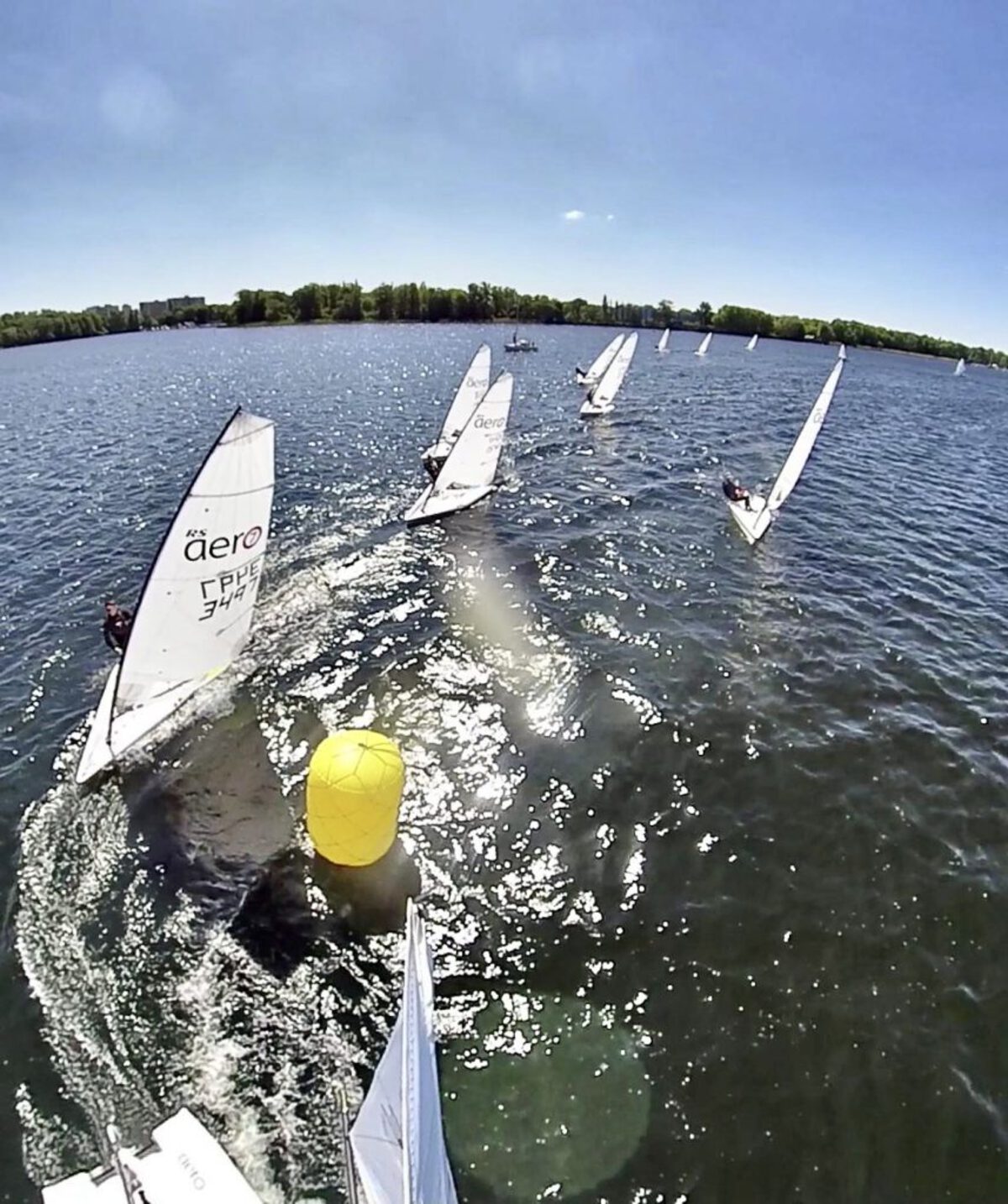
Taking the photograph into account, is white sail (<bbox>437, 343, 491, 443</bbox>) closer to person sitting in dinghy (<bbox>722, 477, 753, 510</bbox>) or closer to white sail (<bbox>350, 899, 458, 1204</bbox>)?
person sitting in dinghy (<bbox>722, 477, 753, 510</bbox>)

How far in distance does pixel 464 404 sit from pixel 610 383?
77.9 ft

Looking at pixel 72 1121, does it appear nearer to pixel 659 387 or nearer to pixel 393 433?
pixel 393 433

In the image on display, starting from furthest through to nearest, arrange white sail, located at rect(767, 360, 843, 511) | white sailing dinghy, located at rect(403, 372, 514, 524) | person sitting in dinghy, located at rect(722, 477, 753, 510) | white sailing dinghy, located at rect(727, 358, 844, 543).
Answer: person sitting in dinghy, located at rect(722, 477, 753, 510) < white sailing dinghy, located at rect(403, 372, 514, 524) < white sail, located at rect(767, 360, 843, 511) < white sailing dinghy, located at rect(727, 358, 844, 543)

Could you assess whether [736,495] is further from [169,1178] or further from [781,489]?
[169,1178]

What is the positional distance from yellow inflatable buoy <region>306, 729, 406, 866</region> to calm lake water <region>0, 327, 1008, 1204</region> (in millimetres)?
937

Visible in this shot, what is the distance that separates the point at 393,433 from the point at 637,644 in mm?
32655

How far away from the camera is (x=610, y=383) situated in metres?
55.7

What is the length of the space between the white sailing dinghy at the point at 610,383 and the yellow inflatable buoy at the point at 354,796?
152 feet

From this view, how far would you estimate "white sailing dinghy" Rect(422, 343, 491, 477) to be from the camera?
3350 cm

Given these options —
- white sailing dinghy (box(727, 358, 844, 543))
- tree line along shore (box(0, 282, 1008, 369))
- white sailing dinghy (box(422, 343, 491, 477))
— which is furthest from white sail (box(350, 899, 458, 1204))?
tree line along shore (box(0, 282, 1008, 369))

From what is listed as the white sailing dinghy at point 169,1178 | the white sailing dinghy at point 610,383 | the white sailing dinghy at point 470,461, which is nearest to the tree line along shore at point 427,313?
the white sailing dinghy at point 610,383

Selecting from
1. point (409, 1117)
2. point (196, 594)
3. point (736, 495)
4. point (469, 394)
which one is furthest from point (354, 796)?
point (469, 394)

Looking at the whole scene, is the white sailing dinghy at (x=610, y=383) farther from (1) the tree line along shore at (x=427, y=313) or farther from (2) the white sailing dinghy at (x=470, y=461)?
(1) the tree line along shore at (x=427, y=313)

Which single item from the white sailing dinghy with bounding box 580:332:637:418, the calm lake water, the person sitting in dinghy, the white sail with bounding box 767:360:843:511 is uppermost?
the white sailing dinghy with bounding box 580:332:637:418
